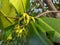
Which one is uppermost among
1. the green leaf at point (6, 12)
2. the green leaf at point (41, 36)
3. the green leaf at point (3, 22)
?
the green leaf at point (6, 12)

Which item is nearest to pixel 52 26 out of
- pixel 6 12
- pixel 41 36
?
pixel 41 36

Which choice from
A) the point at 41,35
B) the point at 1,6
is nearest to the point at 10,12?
the point at 1,6

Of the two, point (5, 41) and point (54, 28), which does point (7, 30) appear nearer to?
point (5, 41)

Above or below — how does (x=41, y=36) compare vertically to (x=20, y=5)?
below

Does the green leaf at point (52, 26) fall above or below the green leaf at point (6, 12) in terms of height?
below

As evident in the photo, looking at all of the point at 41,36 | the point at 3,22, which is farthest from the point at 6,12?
the point at 41,36

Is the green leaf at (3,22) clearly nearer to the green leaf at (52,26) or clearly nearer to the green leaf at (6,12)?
the green leaf at (6,12)

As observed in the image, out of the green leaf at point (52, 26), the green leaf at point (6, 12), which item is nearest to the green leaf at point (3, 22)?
the green leaf at point (6, 12)

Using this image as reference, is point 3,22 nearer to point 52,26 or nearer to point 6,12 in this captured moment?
point 6,12
